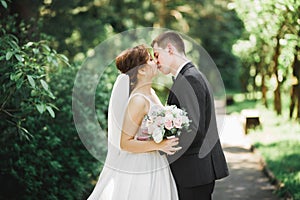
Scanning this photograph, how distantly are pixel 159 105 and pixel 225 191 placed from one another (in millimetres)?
4062

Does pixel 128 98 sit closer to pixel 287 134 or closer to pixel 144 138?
pixel 144 138

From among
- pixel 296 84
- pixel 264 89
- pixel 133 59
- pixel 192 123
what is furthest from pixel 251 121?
pixel 133 59

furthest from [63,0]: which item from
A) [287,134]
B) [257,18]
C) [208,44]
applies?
[208,44]

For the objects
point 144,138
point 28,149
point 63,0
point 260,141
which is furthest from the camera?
point 260,141

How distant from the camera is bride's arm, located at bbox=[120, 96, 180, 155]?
466cm

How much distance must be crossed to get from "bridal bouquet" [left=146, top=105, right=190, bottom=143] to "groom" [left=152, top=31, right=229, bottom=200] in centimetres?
16

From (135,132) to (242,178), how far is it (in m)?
5.20

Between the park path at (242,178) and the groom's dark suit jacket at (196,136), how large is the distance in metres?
0.55

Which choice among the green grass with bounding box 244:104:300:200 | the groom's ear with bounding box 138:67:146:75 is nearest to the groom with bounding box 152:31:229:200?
the groom's ear with bounding box 138:67:146:75

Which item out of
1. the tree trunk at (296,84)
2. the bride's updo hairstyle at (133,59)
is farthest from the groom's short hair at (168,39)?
the tree trunk at (296,84)

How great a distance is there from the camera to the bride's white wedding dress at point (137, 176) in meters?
4.91

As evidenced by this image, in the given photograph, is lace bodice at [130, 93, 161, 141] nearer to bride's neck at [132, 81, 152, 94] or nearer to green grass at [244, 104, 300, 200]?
bride's neck at [132, 81, 152, 94]

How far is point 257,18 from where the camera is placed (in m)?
8.93

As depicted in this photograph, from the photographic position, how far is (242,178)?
9547 millimetres
